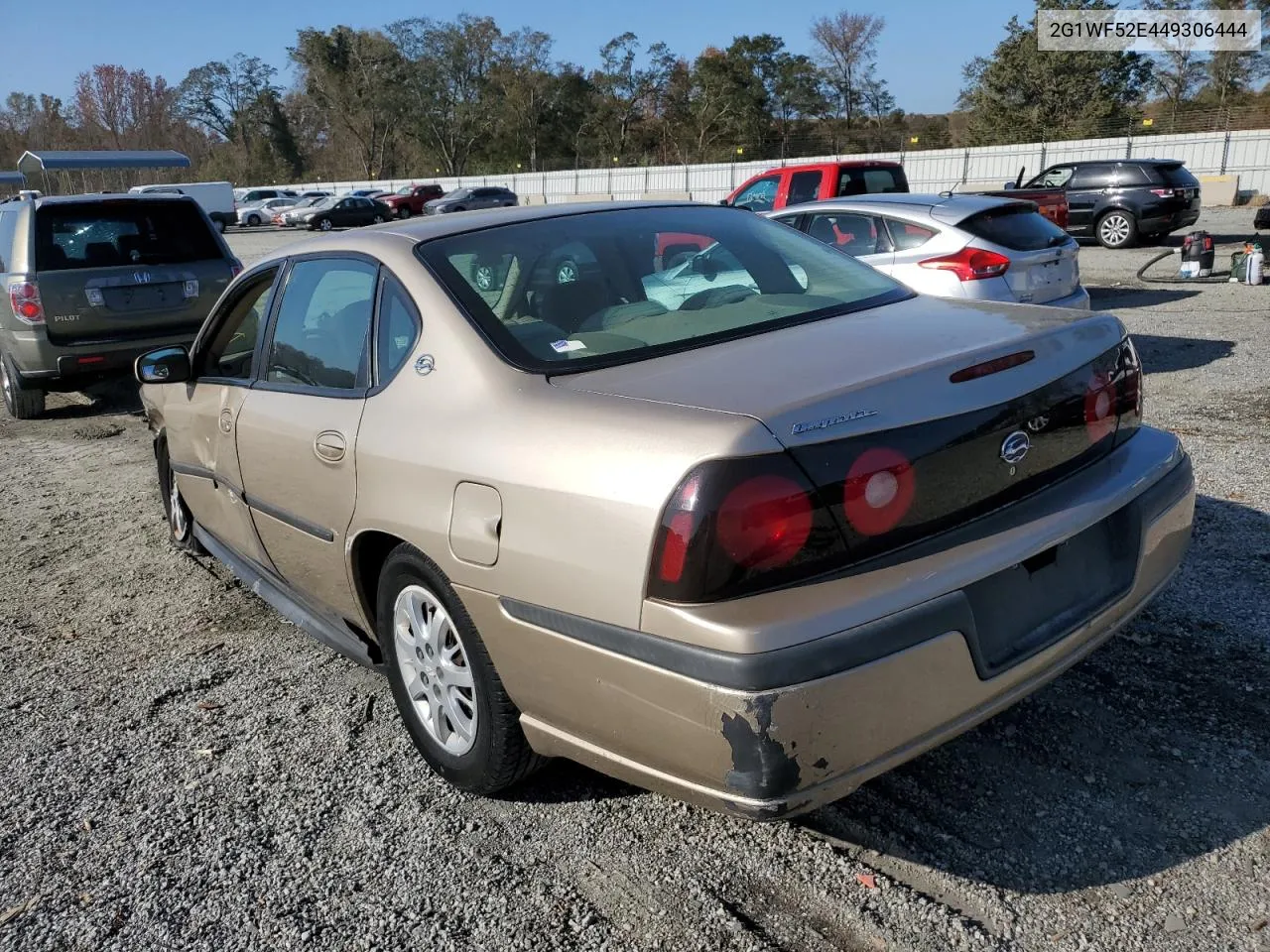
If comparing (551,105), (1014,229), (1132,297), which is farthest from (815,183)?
(551,105)

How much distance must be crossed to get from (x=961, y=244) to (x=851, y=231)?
101cm

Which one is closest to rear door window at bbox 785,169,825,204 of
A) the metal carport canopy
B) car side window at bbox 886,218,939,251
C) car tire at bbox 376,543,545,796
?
car side window at bbox 886,218,939,251

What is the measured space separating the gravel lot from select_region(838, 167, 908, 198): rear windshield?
28.9ft

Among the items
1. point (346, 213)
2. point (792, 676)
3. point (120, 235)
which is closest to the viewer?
point (792, 676)

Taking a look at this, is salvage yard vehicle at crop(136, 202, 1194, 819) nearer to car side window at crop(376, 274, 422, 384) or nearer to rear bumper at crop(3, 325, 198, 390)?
car side window at crop(376, 274, 422, 384)

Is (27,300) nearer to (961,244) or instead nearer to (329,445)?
(329,445)

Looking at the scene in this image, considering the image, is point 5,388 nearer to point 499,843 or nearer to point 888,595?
point 499,843

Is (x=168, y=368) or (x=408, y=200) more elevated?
(x=408, y=200)

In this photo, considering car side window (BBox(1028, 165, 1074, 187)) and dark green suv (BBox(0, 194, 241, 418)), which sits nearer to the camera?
dark green suv (BBox(0, 194, 241, 418))

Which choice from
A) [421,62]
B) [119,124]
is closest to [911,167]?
[421,62]

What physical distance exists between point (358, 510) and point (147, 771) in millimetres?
1129

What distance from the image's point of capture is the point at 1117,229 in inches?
718

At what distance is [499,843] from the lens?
267 cm

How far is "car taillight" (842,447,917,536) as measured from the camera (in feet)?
6.95
